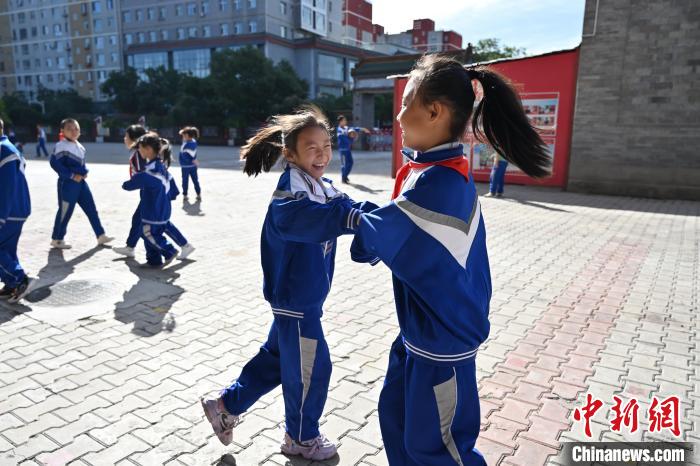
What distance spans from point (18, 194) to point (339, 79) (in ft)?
182

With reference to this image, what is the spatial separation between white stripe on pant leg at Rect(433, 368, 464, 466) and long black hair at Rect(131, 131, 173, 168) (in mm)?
5690

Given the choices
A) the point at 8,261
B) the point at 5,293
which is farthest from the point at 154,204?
the point at 5,293

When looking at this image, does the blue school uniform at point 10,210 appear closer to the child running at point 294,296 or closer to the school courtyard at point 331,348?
the school courtyard at point 331,348

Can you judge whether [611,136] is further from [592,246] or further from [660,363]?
[660,363]

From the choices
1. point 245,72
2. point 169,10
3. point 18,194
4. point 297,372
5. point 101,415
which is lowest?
point 101,415

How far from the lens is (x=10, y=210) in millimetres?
5148

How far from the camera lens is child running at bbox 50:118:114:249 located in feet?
23.8

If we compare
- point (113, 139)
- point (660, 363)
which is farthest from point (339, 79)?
point (660, 363)

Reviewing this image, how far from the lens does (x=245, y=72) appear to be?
3988cm

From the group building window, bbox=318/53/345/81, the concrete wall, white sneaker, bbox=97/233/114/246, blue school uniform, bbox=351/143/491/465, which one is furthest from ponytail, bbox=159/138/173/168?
building window, bbox=318/53/345/81

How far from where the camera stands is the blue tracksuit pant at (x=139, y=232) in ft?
21.9

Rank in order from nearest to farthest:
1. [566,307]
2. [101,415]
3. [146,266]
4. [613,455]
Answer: [613,455]
[101,415]
[566,307]
[146,266]

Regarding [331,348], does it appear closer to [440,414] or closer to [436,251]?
[440,414]

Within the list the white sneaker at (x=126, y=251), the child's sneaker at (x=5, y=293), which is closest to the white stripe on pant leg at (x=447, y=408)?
the child's sneaker at (x=5, y=293)
